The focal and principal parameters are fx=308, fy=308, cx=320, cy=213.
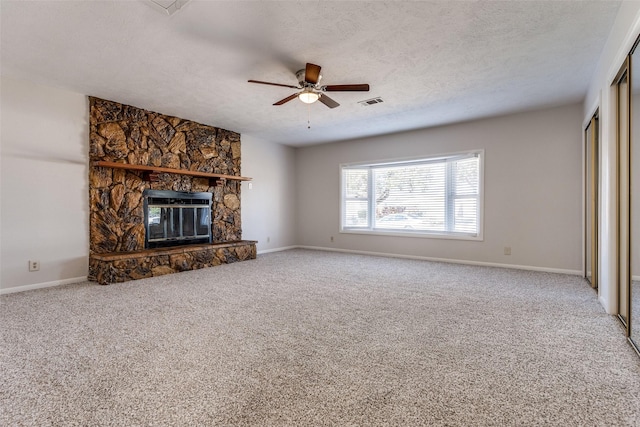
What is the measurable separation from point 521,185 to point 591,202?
970 millimetres

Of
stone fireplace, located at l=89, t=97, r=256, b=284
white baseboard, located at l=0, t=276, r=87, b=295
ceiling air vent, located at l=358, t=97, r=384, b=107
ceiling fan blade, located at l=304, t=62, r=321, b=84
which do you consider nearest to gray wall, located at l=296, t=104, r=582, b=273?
ceiling air vent, located at l=358, t=97, r=384, b=107

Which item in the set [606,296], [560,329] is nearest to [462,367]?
[560,329]

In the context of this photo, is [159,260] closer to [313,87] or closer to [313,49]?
[313,87]

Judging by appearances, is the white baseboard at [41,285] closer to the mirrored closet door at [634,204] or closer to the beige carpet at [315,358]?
the beige carpet at [315,358]

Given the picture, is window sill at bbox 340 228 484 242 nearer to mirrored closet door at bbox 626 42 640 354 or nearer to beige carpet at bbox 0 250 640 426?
beige carpet at bbox 0 250 640 426

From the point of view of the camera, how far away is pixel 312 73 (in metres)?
2.84

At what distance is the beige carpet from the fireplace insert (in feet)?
4.58

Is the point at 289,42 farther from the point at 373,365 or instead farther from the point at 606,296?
the point at 606,296

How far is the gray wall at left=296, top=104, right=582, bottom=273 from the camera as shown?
440cm

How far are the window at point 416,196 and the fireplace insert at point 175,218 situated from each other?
2.92 m

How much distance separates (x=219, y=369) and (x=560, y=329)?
2.54 m

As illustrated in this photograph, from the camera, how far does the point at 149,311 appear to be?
2.85 meters

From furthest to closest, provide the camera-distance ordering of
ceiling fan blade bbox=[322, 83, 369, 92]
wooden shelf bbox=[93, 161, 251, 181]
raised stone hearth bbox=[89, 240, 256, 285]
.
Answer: wooden shelf bbox=[93, 161, 251, 181] < raised stone hearth bbox=[89, 240, 256, 285] < ceiling fan blade bbox=[322, 83, 369, 92]

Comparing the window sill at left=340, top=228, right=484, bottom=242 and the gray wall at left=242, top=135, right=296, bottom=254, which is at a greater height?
the gray wall at left=242, top=135, right=296, bottom=254
